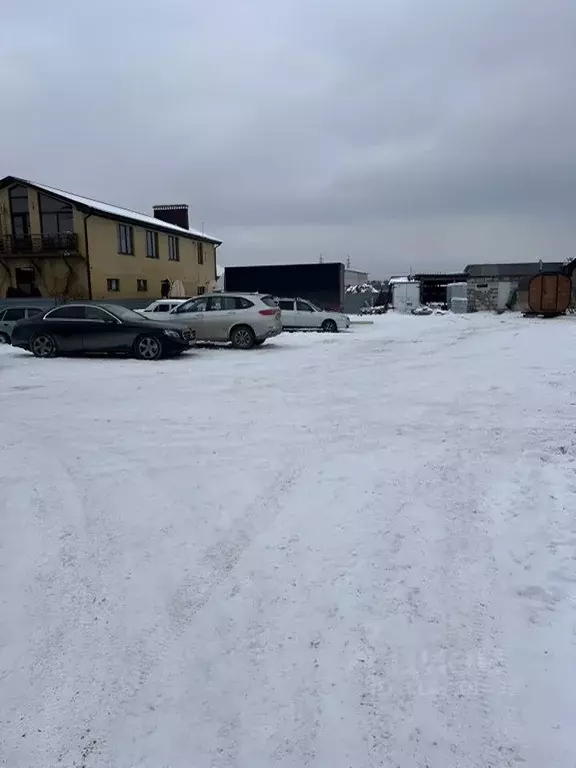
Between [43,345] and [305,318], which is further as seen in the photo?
[305,318]

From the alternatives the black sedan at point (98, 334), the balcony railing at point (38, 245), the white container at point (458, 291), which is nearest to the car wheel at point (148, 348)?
the black sedan at point (98, 334)

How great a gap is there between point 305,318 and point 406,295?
2977 centimetres

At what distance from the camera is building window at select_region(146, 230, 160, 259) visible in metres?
31.8

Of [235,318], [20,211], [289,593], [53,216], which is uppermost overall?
[20,211]

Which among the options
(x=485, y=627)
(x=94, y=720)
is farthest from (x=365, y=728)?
(x=94, y=720)

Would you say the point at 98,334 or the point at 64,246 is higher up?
the point at 64,246

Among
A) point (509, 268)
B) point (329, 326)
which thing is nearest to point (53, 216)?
point (329, 326)

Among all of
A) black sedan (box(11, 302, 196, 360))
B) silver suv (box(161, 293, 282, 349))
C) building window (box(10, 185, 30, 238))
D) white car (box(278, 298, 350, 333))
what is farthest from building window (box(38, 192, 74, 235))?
black sedan (box(11, 302, 196, 360))

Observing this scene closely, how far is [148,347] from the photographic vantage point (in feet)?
40.1

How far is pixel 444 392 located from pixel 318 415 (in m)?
2.44

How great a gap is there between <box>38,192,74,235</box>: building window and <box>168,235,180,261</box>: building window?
7.71 metres

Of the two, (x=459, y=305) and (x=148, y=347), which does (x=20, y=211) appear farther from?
(x=459, y=305)

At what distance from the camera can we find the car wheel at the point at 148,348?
1217 cm

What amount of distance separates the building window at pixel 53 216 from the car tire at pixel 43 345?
17415 millimetres
